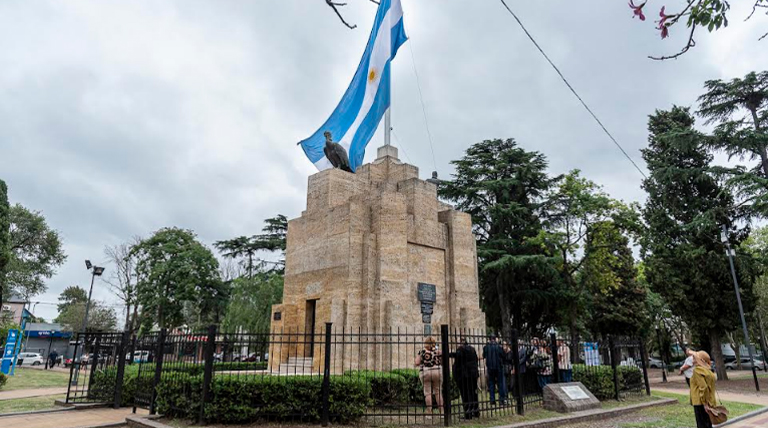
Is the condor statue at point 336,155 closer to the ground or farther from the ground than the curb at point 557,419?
farther from the ground

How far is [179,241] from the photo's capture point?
128 feet

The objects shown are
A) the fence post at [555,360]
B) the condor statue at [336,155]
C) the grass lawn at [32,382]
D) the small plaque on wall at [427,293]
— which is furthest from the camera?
the grass lawn at [32,382]

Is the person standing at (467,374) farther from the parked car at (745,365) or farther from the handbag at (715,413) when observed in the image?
the parked car at (745,365)

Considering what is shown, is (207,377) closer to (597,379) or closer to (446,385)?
(446,385)

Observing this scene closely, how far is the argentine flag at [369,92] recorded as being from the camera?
53.3 feet

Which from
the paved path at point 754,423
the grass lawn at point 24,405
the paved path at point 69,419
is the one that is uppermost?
the paved path at point 69,419

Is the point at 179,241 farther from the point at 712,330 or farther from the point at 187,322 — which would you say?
the point at 712,330

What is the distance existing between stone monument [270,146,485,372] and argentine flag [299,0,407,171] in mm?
1107

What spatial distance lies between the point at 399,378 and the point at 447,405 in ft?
5.63

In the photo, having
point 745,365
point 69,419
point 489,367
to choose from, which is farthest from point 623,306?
point 69,419

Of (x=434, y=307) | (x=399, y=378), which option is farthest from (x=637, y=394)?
(x=399, y=378)

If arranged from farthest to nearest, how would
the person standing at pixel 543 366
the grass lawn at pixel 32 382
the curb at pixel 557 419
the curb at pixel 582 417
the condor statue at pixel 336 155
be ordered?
the grass lawn at pixel 32 382
the condor statue at pixel 336 155
the person standing at pixel 543 366
the curb at pixel 582 417
the curb at pixel 557 419

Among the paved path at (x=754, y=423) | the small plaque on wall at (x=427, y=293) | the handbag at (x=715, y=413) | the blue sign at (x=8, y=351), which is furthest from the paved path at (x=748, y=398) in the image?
the blue sign at (x=8, y=351)

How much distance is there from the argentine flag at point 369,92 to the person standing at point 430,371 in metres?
8.38
